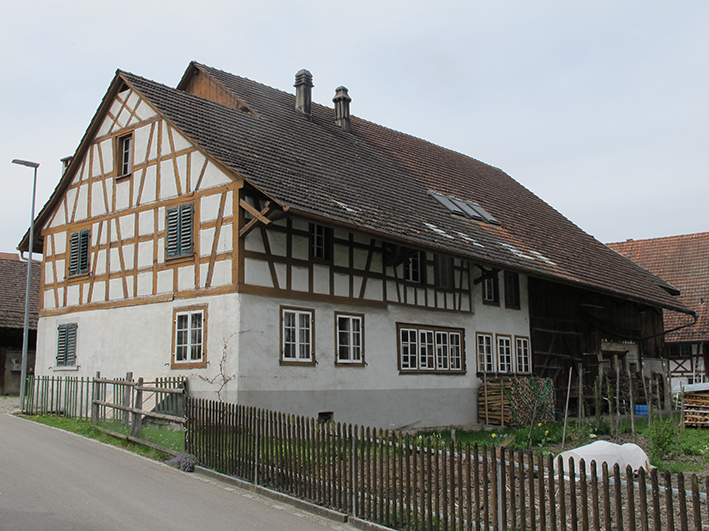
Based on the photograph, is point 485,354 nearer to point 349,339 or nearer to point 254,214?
point 349,339

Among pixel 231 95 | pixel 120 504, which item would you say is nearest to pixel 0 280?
pixel 231 95

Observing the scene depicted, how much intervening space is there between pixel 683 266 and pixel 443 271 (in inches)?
996

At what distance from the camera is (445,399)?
62.4ft

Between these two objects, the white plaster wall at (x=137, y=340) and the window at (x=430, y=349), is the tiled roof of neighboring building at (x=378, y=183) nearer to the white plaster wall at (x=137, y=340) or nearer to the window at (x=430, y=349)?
the window at (x=430, y=349)

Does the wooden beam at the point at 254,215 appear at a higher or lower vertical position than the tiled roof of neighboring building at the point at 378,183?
lower

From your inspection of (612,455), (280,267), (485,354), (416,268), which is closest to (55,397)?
(280,267)

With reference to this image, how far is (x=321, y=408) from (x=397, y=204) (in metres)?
6.17

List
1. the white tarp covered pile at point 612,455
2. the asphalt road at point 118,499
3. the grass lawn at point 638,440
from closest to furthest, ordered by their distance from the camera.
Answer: the asphalt road at point 118,499 < the white tarp covered pile at point 612,455 < the grass lawn at point 638,440

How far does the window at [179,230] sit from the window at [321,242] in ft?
9.06

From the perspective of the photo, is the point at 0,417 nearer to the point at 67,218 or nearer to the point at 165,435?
the point at 67,218

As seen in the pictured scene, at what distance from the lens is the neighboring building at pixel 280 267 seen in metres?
15.0

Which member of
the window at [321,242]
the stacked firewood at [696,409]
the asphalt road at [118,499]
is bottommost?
the asphalt road at [118,499]

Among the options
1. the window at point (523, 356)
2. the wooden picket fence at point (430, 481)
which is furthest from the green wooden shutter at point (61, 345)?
the window at point (523, 356)

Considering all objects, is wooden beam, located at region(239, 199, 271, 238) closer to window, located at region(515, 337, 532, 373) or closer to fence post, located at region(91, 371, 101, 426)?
fence post, located at region(91, 371, 101, 426)
